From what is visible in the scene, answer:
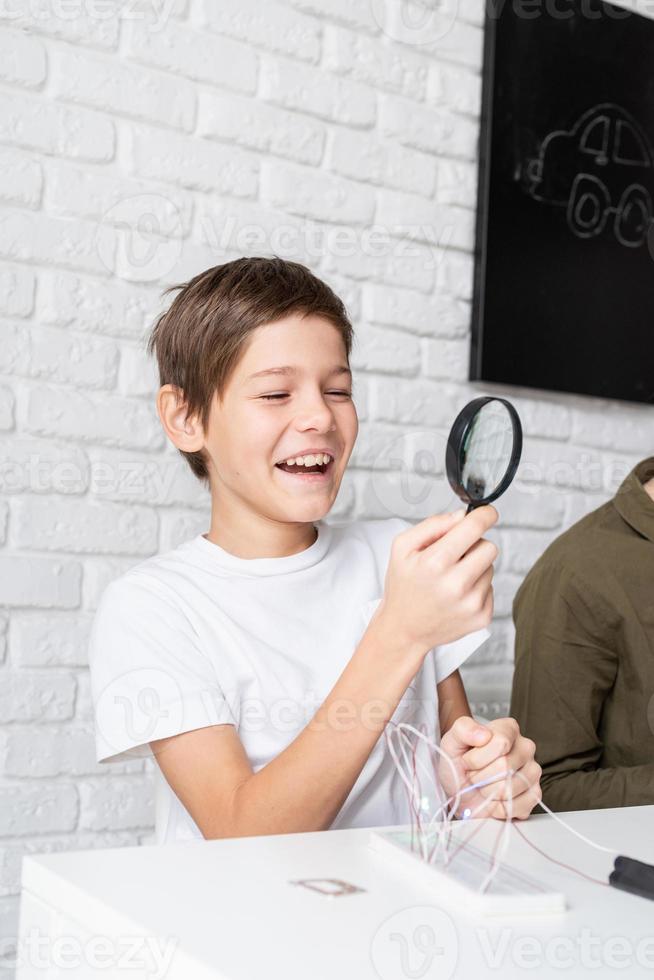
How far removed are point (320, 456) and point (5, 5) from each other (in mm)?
842

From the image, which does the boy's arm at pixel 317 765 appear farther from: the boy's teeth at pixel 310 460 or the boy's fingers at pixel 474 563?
the boy's teeth at pixel 310 460

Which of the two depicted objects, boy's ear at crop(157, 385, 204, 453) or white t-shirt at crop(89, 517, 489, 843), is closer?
white t-shirt at crop(89, 517, 489, 843)

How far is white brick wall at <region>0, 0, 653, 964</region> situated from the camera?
1.55 m

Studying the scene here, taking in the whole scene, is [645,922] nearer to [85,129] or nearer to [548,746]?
[548,746]

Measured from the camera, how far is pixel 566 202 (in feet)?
6.93

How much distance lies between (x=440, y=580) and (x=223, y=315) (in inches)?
17.9

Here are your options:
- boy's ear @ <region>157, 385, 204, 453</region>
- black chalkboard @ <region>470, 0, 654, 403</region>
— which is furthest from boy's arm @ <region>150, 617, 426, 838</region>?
black chalkboard @ <region>470, 0, 654, 403</region>

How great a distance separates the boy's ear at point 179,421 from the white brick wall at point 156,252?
36cm

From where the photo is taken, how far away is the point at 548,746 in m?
1.32

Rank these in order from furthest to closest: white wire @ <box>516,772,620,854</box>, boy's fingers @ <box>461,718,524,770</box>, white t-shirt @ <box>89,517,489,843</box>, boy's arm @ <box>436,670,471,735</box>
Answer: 1. boy's arm @ <box>436,670,471,735</box>
2. white t-shirt @ <box>89,517,489,843</box>
3. boy's fingers @ <box>461,718,524,770</box>
4. white wire @ <box>516,772,620,854</box>

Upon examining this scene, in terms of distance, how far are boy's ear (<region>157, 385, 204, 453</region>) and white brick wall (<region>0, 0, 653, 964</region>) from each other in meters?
0.36

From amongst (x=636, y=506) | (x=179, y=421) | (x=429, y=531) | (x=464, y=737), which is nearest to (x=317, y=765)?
(x=464, y=737)

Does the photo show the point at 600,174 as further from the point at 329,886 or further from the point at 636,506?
the point at 329,886

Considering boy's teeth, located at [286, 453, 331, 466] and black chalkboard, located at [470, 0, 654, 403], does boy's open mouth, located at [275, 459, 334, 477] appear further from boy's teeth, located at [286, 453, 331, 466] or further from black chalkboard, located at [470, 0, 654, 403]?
black chalkboard, located at [470, 0, 654, 403]
